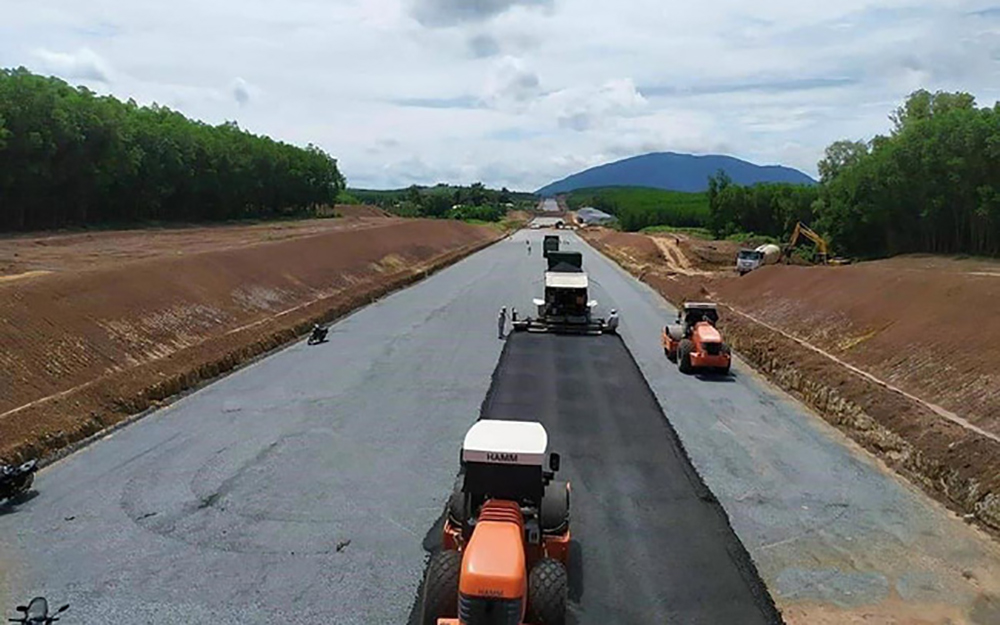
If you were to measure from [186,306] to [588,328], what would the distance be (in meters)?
15.2

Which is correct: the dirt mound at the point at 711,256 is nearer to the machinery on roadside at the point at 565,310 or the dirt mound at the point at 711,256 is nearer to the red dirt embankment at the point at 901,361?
the red dirt embankment at the point at 901,361

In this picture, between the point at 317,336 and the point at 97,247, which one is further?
the point at 97,247

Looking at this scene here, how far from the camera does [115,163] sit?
73.9 meters

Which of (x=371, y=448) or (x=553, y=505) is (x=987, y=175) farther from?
(x=553, y=505)

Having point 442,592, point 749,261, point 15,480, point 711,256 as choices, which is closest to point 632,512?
point 442,592

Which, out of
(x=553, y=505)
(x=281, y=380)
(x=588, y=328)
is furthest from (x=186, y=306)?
(x=553, y=505)

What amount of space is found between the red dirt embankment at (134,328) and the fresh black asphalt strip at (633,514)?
9.25m

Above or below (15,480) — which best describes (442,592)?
above

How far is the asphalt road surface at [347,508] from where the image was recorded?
12.8 m

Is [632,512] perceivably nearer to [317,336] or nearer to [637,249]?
[317,336]

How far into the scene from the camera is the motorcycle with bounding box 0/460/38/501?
52.9 ft

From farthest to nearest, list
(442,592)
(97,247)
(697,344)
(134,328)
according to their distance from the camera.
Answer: (97,247)
(134,328)
(697,344)
(442,592)

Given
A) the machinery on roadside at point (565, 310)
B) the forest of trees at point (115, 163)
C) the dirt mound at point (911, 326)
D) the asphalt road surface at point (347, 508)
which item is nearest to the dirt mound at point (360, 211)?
the forest of trees at point (115, 163)

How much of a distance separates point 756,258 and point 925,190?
48.2ft
